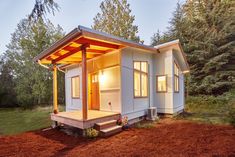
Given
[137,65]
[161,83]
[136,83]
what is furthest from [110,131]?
[161,83]

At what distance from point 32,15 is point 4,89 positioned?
61.5 feet

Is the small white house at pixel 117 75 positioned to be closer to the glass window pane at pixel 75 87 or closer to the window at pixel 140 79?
the window at pixel 140 79

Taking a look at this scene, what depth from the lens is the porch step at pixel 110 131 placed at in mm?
5273

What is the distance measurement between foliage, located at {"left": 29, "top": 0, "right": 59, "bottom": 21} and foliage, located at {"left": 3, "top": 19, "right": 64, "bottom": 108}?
49.7 ft

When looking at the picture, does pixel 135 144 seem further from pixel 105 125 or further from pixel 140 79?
pixel 140 79

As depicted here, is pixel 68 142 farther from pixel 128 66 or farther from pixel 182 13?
pixel 182 13

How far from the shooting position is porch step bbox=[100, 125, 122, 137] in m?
5.27

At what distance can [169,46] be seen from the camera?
26.1 ft

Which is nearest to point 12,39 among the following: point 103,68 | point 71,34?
point 103,68

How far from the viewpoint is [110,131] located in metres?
5.43

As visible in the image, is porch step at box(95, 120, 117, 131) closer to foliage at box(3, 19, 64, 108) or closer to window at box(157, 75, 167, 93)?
window at box(157, 75, 167, 93)

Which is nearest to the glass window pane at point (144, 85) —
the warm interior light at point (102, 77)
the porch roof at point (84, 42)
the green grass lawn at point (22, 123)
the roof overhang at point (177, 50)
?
the porch roof at point (84, 42)

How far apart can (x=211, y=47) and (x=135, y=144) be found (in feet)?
38.8

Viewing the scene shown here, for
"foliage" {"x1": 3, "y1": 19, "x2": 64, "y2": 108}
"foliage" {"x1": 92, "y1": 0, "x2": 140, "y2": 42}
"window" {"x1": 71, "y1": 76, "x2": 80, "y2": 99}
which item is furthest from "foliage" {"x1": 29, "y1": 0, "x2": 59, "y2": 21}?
"foliage" {"x1": 3, "y1": 19, "x2": 64, "y2": 108}
